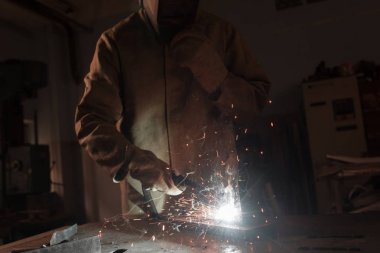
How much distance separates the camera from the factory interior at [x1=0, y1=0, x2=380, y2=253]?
3.03m

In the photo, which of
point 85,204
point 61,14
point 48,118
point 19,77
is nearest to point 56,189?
point 85,204

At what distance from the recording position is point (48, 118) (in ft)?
14.6

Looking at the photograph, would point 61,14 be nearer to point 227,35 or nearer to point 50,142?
point 50,142

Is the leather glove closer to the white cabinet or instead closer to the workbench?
the workbench

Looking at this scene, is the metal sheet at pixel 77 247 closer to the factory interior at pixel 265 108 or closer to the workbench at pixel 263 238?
the workbench at pixel 263 238

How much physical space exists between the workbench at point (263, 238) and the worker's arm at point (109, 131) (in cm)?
16

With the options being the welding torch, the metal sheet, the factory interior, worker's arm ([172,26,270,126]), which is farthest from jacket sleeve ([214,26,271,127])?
the metal sheet

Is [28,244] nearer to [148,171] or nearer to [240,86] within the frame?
[148,171]

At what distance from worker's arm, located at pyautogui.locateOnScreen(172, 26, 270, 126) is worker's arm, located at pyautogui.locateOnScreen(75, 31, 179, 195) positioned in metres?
0.27

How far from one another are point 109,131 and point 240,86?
0.44 meters

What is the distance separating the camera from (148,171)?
1.11 meters

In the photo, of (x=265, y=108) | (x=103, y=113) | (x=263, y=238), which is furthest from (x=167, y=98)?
(x=265, y=108)

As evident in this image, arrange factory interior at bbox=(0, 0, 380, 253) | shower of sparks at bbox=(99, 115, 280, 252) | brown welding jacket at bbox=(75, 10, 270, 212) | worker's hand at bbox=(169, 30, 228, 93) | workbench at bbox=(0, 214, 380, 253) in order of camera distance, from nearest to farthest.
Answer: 1. workbench at bbox=(0, 214, 380, 253)
2. shower of sparks at bbox=(99, 115, 280, 252)
3. worker's hand at bbox=(169, 30, 228, 93)
4. brown welding jacket at bbox=(75, 10, 270, 212)
5. factory interior at bbox=(0, 0, 380, 253)

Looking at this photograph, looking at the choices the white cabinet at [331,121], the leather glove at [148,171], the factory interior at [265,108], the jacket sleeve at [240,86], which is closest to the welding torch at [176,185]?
the leather glove at [148,171]
